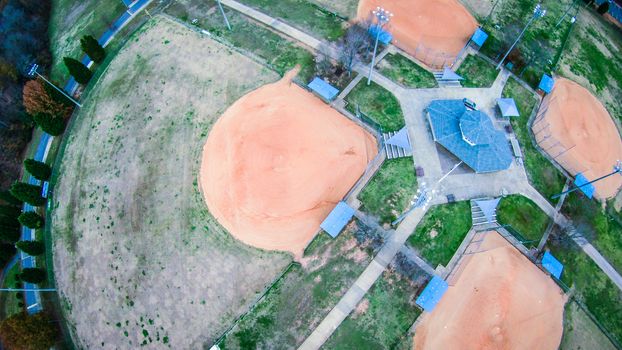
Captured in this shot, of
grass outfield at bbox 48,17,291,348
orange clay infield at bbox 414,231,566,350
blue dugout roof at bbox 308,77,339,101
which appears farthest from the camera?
blue dugout roof at bbox 308,77,339,101

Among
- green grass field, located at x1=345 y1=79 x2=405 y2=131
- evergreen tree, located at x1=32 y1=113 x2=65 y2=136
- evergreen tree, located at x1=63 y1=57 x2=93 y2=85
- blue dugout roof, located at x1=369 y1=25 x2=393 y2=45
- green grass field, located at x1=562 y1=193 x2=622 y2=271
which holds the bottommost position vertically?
evergreen tree, located at x1=32 y1=113 x2=65 y2=136

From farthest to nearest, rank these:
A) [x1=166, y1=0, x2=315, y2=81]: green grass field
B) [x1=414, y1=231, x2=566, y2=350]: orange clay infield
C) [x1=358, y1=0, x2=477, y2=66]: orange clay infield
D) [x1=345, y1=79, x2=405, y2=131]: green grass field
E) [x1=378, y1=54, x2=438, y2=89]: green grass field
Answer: [x1=358, y1=0, x2=477, y2=66]: orange clay infield, [x1=166, y1=0, x2=315, y2=81]: green grass field, [x1=378, y1=54, x2=438, y2=89]: green grass field, [x1=345, y1=79, x2=405, y2=131]: green grass field, [x1=414, y1=231, x2=566, y2=350]: orange clay infield

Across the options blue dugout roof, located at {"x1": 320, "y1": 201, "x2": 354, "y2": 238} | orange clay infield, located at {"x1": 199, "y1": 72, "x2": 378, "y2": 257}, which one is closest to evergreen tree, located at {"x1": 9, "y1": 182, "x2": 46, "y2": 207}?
orange clay infield, located at {"x1": 199, "y1": 72, "x2": 378, "y2": 257}

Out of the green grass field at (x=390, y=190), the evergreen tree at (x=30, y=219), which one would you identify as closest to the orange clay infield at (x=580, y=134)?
the green grass field at (x=390, y=190)

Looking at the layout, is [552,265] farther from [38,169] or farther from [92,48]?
[92,48]

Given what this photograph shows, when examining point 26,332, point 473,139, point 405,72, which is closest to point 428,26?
point 405,72

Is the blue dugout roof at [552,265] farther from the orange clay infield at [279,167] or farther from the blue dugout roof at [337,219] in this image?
the orange clay infield at [279,167]

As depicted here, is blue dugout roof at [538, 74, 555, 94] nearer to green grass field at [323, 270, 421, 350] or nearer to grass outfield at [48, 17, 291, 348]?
green grass field at [323, 270, 421, 350]
